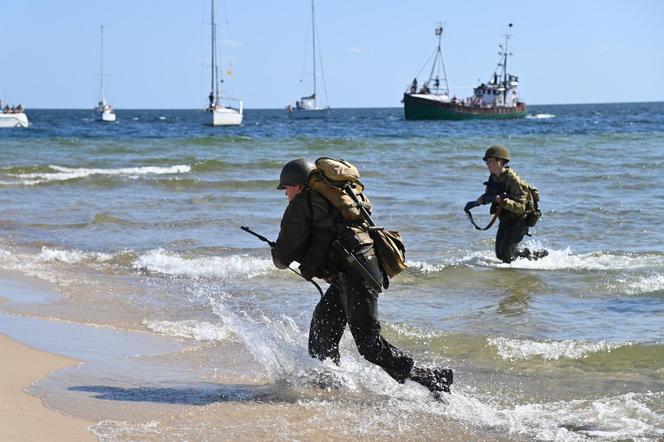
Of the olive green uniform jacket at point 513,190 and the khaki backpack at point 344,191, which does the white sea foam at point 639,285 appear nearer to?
the olive green uniform jacket at point 513,190

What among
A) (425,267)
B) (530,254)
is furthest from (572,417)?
(530,254)

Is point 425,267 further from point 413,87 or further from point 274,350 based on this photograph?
point 413,87

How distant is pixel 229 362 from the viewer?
728cm

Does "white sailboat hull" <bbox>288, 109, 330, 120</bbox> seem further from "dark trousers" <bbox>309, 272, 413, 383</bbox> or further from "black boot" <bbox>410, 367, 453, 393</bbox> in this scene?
"black boot" <bbox>410, 367, 453, 393</bbox>

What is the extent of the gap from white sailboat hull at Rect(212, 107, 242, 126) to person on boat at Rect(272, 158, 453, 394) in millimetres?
68752

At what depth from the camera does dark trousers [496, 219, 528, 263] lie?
1167cm

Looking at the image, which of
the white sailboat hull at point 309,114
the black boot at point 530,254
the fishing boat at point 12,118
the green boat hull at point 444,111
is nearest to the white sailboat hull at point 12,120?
the fishing boat at point 12,118

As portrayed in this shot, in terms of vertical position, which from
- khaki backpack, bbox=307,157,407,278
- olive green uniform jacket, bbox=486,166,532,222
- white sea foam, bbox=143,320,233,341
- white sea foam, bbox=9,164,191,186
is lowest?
white sea foam, bbox=9,164,191,186

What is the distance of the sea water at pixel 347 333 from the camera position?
587cm

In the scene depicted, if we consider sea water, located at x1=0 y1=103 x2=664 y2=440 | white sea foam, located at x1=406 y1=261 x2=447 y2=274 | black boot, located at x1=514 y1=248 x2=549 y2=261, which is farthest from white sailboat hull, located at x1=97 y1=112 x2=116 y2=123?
black boot, located at x1=514 y1=248 x2=549 y2=261

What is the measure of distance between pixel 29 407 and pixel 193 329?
267 cm

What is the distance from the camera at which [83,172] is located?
1115 inches

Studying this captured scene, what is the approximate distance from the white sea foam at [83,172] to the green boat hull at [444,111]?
5266 cm

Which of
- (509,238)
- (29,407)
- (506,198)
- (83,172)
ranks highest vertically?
(506,198)
